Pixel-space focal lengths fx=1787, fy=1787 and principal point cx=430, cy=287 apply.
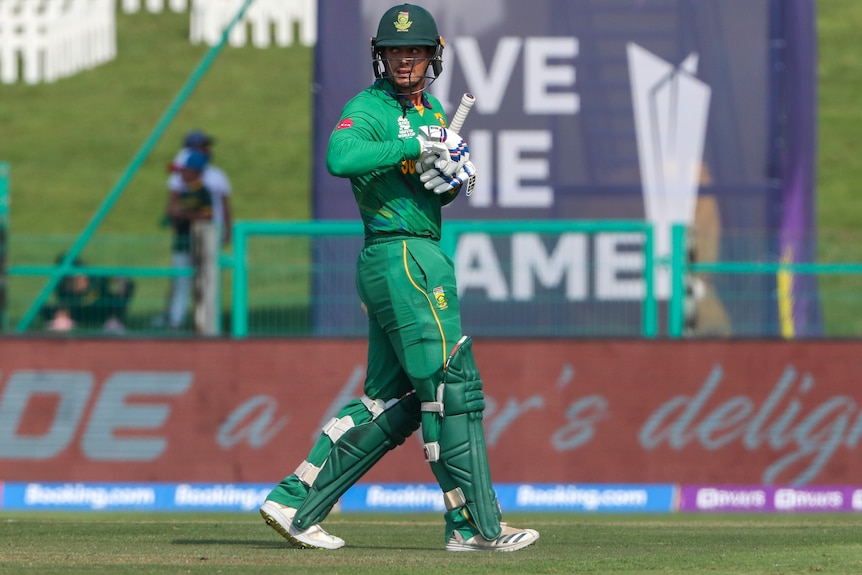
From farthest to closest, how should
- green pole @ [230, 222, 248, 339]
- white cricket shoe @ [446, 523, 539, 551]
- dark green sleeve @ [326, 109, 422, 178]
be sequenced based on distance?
green pole @ [230, 222, 248, 339] < white cricket shoe @ [446, 523, 539, 551] < dark green sleeve @ [326, 109, 422, 178]

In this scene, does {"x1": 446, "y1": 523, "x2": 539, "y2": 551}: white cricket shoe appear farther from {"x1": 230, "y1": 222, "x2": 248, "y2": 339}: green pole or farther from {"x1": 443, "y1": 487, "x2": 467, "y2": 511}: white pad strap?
{"x1": 230, "y1": 222, "x2": 248, "y2": 339}: green pole

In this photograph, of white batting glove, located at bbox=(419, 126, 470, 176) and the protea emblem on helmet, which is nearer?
white batting glove, located at bbox=(419, 126, 470, 176)

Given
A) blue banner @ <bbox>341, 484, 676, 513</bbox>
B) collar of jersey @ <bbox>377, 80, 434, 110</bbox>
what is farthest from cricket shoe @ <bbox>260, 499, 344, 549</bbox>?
blue banner @ <bbox>341, 484, 676, 513</bbox>

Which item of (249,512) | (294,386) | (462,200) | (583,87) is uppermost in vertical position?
(583,87)

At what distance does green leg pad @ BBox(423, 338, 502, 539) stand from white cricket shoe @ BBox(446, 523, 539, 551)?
4cm

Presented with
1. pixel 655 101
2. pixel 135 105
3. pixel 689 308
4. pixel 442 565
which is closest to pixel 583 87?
pixel 655 101

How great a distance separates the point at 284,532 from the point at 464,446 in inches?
35.3

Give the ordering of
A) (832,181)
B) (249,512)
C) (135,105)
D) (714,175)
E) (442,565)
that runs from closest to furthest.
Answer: (442,565) → (249,512) → (714,175) → (832,181) → (135,105)

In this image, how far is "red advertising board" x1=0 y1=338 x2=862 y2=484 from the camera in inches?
539

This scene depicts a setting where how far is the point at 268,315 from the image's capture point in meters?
14.1

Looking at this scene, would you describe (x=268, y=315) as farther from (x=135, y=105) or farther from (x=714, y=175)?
(x=135, y=105)

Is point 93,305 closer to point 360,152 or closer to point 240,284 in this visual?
point 240,284

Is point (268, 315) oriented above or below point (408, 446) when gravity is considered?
above

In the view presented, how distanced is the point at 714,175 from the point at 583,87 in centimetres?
136
